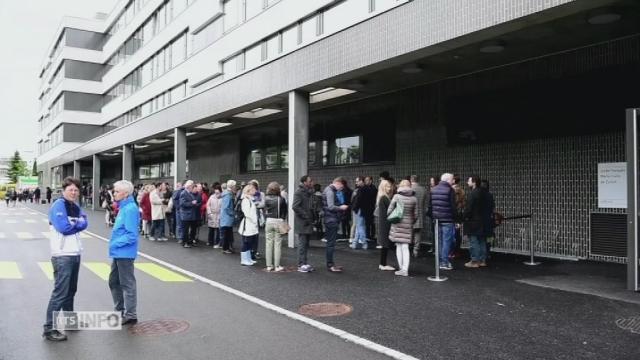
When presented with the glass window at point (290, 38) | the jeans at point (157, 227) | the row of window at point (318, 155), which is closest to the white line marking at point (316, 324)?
the jeans at point (157, 227)

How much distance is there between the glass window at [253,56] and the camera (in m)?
20.7

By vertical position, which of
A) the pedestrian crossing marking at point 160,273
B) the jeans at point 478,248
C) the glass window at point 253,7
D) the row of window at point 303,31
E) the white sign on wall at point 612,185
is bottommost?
the pedestrian crossing marking at point 160,273

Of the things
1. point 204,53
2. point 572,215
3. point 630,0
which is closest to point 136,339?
point 630,0

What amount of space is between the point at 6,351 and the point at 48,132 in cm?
6654

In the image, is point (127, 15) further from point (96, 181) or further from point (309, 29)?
point (309, 29)

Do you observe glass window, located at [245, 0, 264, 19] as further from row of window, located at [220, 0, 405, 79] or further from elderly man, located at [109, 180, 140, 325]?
elderly man, located at [109, 180, 140, 325]

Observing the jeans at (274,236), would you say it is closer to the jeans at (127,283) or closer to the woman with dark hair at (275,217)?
the woman with dark hair at (275,217)

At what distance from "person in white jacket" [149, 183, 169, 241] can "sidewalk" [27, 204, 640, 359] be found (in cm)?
457

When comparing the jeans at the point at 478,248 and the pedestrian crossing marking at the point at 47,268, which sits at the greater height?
the jeans at the point at 478,248

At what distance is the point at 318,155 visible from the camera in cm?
2066

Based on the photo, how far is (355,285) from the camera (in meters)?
8.98

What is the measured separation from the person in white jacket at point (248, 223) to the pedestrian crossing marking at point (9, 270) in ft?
14.3

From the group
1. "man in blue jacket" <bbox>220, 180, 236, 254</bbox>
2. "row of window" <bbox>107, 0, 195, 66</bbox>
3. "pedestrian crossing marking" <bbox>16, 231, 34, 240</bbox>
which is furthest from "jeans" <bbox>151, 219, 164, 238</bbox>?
"row of window" <bbox>107, 0, 195, 66</bbox>

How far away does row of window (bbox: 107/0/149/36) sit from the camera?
40.1 meters
